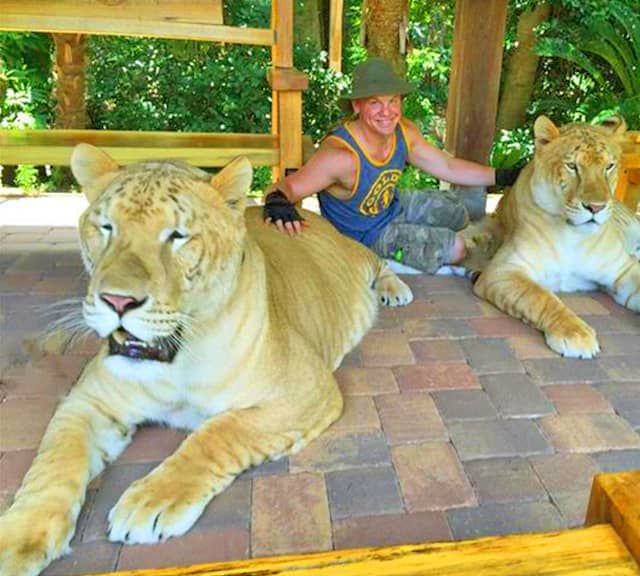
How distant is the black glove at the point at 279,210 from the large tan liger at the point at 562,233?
3.81 feet

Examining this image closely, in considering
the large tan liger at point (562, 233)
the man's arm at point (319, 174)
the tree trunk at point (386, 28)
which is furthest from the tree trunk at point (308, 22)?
the large tan liger at point (562, 233)

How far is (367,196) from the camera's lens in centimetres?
367

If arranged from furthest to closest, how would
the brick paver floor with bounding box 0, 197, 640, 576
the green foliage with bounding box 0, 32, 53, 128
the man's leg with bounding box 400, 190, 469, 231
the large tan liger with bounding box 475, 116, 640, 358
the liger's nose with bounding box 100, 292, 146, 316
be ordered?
the green foliage with bounding box 0, 32, 53, 128 → the man's leg with bounding box 400, 190, 469, 231 → the large tan liger with bounding box 475, 116, 640, 358 → the brick paver floor with bounding box 0, 197, 640, 576 → the liger's nose with bounding box 100, 292, 146, 316

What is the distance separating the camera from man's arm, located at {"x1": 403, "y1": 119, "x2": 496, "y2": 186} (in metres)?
3.83

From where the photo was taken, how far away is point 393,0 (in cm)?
755

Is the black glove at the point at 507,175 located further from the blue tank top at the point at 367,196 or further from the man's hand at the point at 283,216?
the man's hand at the point at 283,216

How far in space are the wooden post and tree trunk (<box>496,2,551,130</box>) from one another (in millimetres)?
6652

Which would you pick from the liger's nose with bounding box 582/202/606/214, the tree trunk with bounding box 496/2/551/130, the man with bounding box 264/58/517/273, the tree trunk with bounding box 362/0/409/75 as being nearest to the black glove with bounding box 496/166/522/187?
the man with bounding box 264/58/517/273

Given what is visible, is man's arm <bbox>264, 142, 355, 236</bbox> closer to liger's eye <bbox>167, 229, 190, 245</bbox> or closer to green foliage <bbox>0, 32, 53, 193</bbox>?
liger's eye <bbox>167, 229, 190, 245</bbox>

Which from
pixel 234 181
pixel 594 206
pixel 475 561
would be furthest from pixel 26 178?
pixel 475 561

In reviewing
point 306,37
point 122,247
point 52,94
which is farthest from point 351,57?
point 122,247

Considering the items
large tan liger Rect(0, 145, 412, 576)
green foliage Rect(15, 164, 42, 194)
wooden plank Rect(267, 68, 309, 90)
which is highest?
wooden plank Rect(267, 68, 309, 90)

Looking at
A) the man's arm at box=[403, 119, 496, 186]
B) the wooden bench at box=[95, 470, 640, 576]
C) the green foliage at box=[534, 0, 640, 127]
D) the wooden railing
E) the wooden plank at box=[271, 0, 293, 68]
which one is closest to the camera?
the wooden bench at box=[95, 470, 640, 576]

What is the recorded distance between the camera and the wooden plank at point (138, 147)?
3375 millimetres
